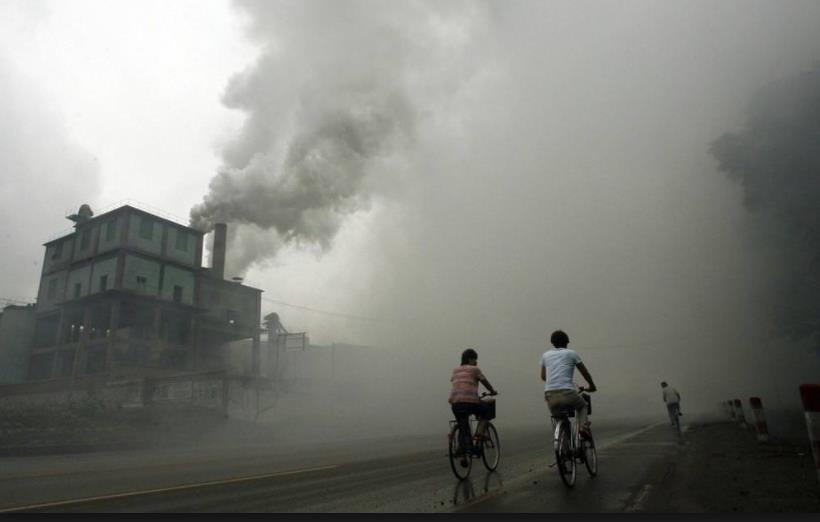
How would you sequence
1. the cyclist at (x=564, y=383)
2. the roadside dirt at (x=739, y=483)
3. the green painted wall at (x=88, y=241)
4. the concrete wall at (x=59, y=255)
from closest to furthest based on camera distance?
1. the roadside dirt at (x=739, y=483)
2. the cyclist at (x=564, y=383)
3. the green painted wall at (x=88, y=241)
4. the concrete wall at (x=59, y=255)

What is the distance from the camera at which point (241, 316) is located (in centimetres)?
A: 5350

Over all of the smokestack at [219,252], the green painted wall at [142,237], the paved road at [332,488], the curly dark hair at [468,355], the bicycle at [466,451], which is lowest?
the paved road at [332,488]

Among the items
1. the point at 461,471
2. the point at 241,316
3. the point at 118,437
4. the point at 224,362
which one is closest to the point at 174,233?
the point at 241,316

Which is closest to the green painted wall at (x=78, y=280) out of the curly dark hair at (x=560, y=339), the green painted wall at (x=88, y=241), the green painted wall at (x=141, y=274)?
the green painted wall at (x=88, y=241)

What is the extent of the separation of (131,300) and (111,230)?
6563 mm

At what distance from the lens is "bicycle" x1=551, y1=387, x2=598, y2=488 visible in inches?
231

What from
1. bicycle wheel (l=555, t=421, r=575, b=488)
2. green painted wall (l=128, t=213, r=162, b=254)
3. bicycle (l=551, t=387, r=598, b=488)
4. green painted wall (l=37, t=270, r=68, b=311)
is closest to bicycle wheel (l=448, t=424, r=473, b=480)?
bicycle (l=551, t=387, r=598, b=488)

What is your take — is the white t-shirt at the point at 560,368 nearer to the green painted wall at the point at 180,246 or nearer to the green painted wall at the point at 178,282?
the green painted wall at the point at 178,282

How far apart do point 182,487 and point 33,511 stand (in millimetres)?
1777

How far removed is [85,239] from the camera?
4866 cm

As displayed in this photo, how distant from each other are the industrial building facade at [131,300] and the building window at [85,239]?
138 millimetres

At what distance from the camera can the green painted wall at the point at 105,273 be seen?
44688mm

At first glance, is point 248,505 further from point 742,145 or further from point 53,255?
point 53,255

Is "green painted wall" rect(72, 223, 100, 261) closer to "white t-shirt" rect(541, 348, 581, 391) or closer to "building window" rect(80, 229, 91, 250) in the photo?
"building window" rect(80, 229, 91, 250)
